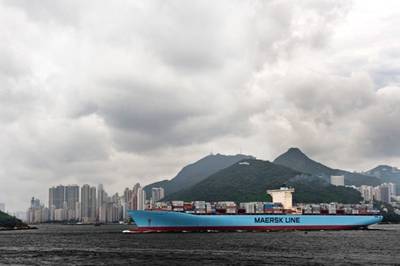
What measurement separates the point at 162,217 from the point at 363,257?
65.5m

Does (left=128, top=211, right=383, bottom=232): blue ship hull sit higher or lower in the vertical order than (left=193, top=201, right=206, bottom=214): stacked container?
lower

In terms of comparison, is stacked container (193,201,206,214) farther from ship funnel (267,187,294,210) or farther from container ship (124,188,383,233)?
ship funnel (267,187,294,210)

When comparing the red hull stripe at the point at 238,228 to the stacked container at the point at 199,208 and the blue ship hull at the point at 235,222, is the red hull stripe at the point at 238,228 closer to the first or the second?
the blue ship hull at the point at 235,222

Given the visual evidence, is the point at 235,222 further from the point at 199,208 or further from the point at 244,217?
the point at 199,208

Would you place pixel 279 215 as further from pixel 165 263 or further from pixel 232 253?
pixel 165 263

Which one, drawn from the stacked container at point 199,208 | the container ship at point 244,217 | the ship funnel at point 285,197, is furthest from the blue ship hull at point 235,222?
the ship funnel at point 285,197

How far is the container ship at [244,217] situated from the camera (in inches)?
5022

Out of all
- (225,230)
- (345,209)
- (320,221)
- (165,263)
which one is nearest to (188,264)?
(165,263)

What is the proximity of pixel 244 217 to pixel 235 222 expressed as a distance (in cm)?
278

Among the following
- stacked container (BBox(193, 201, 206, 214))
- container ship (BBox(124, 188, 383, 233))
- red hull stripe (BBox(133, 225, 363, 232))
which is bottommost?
red hull stripe (BBox(133, 225, 363, 232))

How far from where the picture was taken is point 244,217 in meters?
134

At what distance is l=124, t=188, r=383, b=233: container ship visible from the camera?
12756 centimetres

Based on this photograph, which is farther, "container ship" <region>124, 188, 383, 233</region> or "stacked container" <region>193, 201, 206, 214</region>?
"stacked container" <region>193, 201, 206, 214</region>

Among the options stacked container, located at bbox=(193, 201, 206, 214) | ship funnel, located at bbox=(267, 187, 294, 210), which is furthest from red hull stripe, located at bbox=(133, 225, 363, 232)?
ship funnel, located at bbox=(267, 187, 294, 210)
